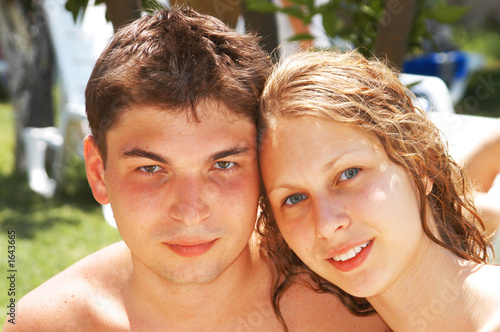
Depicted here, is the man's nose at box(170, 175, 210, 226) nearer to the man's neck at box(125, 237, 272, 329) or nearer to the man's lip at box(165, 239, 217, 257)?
the man's lip at box(165, 239, 217, 257)

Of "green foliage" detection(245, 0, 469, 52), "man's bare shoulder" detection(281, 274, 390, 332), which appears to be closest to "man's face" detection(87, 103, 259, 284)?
"man's bare shoulder" detection(281, 274, 390, 332)

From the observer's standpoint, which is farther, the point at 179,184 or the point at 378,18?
the point at 378,18

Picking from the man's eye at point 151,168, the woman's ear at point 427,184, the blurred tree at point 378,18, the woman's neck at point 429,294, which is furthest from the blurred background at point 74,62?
the woman's neck at point 429,294

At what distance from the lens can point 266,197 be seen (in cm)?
207

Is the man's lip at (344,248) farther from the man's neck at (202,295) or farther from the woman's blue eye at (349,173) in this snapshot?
the man's neck at (202,295)

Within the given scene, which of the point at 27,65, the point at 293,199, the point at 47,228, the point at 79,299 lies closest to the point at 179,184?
the point at 293,199

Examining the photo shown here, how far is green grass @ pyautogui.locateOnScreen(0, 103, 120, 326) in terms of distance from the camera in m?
3.95

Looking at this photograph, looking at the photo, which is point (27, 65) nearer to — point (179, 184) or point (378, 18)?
point (378, 18)

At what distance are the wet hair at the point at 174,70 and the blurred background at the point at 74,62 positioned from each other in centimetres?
27

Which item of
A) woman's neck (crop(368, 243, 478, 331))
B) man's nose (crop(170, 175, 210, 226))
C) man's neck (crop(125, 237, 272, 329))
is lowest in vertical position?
man's neck (crop(125, 237, 272, 329))

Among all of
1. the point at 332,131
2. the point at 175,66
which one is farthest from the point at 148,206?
the point at 332,131

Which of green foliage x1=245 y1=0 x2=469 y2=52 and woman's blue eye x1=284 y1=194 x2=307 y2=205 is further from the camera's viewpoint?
green foliage x1=245 y1=0 x2=469 y2=52

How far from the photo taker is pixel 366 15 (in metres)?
2.53

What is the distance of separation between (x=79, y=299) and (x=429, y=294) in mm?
1179
